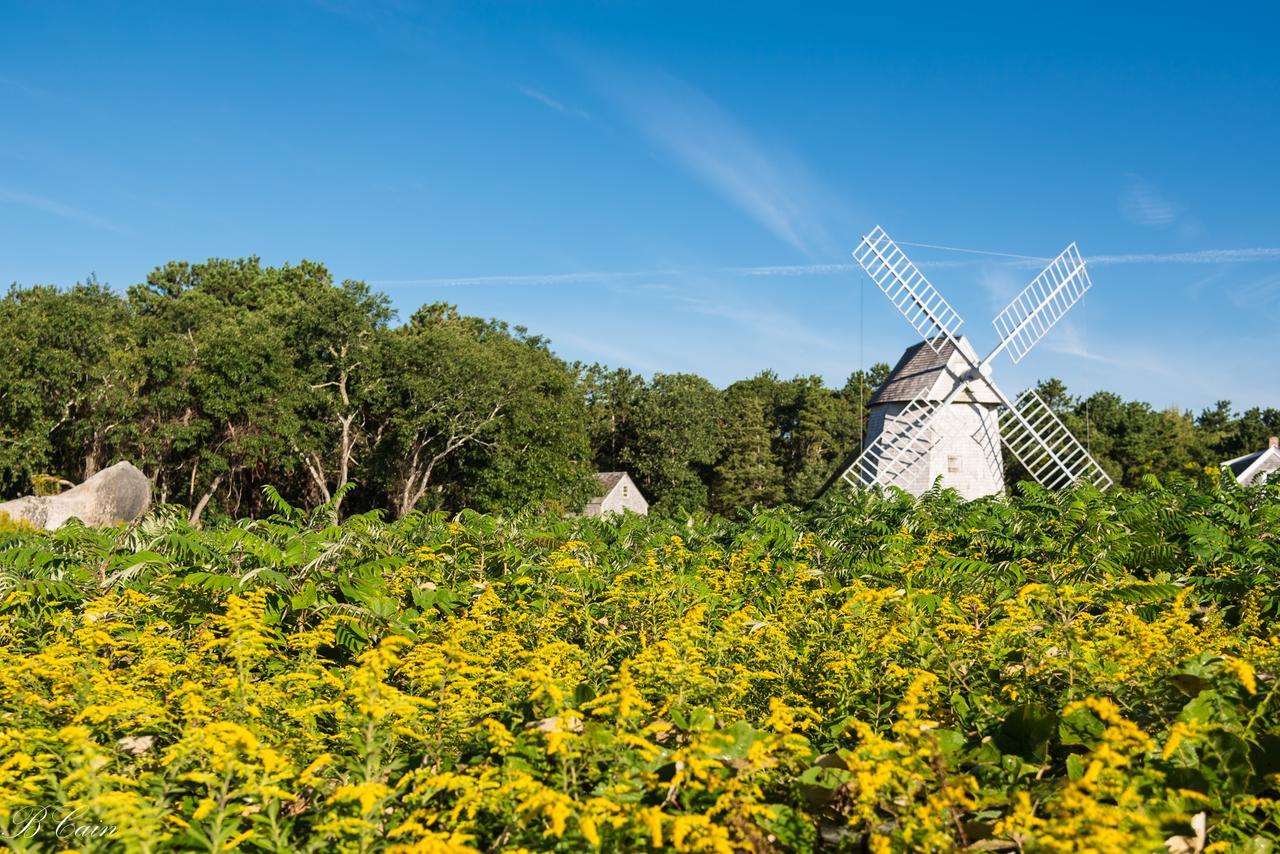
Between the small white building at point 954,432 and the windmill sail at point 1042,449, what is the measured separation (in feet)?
2.34

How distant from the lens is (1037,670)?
4121 mm

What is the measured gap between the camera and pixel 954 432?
26047 mm

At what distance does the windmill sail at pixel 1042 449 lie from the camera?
88.1 ft

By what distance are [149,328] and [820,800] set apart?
44.7 meters

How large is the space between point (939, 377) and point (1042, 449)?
4.25 m

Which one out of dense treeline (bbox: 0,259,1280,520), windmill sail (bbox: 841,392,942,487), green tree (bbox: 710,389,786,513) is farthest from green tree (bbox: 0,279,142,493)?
green tree (bbox: 710,389,786,513)

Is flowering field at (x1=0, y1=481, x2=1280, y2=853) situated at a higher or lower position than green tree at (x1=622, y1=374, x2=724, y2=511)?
lower

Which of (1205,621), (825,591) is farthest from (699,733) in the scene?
(1205,621)

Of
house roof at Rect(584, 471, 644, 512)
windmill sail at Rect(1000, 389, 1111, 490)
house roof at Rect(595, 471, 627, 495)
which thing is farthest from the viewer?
house roof at Rect(595, 471, 627, 495)

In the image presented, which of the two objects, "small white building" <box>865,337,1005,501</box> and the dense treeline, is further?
the dense treeline

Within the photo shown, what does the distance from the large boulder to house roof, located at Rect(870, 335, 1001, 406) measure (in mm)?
20622

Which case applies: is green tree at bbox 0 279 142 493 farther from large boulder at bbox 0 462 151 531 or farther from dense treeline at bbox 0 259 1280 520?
large boulder at bbox 0 462 151 531

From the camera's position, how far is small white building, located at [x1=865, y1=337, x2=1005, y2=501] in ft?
84.6

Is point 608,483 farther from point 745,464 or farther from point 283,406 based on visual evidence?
point 283,406
